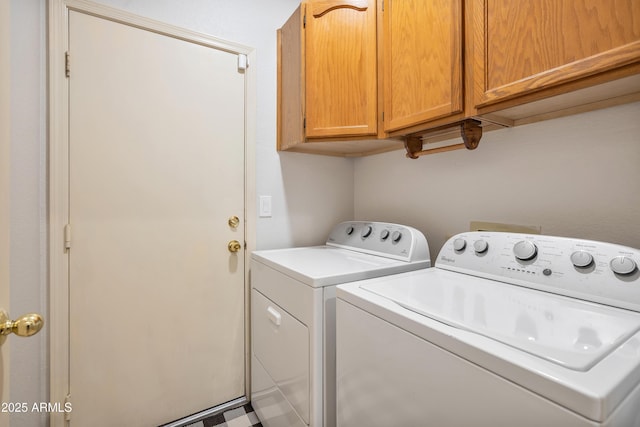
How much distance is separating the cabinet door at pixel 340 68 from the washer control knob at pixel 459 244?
2.09ft

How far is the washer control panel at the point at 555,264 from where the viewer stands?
2.55 feet

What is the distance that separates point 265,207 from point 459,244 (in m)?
1.09

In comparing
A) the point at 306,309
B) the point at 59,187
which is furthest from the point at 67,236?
the point at 306,309

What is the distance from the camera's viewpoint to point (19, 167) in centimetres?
119

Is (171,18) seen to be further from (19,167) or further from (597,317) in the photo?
(597,317)

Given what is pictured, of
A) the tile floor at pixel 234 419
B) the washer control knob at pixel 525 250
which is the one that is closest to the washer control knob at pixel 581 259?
the washer control knob at pixel 525 250

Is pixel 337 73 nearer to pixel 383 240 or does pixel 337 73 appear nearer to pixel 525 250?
pixel 383 240

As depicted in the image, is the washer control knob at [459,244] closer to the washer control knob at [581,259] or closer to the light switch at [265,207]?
the washer control knob at [581,259]

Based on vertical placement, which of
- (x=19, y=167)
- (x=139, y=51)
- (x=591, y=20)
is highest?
(x=139, y=51)

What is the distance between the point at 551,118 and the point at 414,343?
104 centimetres

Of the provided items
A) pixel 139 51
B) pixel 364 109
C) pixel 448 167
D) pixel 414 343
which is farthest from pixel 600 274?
pixel 139 51

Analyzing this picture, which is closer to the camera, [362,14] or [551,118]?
[551,118]

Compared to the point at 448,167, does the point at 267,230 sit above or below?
below

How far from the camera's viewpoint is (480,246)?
3.61ft
